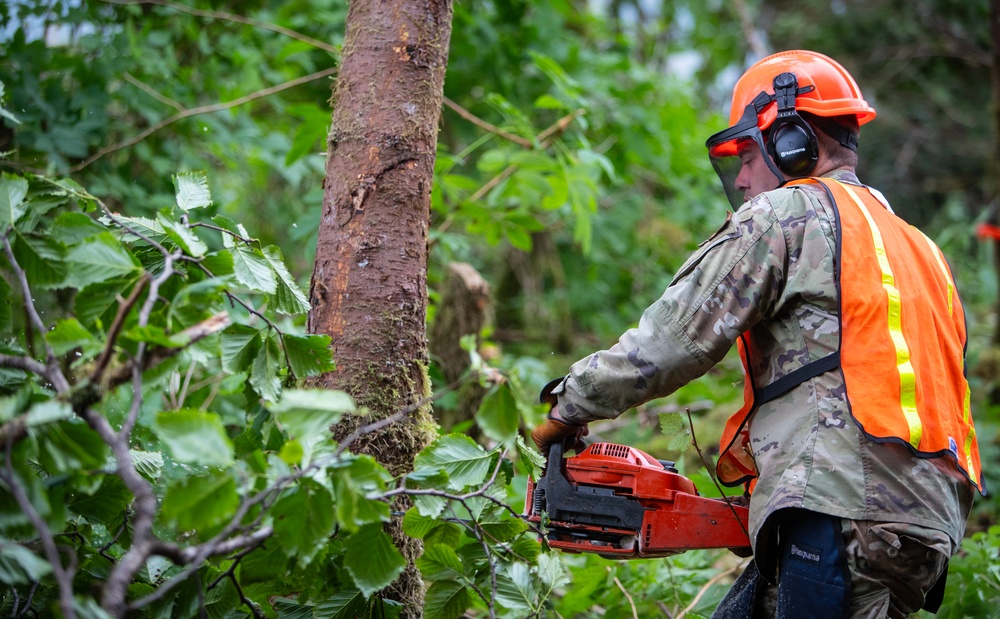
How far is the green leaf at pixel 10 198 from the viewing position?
68.1 inches

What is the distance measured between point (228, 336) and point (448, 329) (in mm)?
2682

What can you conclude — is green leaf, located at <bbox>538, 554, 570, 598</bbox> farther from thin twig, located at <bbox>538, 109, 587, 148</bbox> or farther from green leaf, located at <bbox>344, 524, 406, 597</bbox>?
thin twig, located at <bbox>538, 109, 587, 148</bbox>

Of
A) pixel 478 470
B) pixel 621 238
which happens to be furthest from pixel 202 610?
pixel 621 238

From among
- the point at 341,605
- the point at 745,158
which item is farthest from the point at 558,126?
the point at 341,605

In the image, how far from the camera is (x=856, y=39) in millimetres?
11820

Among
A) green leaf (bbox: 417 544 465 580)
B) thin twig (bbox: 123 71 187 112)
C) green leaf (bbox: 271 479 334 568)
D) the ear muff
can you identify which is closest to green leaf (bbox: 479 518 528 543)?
green leaf (bbox: 417 544 465 580)

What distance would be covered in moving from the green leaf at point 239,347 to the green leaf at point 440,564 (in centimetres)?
74

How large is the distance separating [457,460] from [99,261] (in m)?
1.02

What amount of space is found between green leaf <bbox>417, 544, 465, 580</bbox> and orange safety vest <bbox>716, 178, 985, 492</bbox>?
3.16 ft

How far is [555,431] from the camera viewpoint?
7.70 ft

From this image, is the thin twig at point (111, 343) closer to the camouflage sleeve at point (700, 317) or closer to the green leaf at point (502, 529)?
the green leaf at point (502, 529)

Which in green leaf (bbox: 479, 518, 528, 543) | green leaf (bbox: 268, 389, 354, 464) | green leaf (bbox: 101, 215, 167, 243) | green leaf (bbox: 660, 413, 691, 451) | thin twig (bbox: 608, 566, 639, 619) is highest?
green leaf (bbox: 101, 215, 167, 243)

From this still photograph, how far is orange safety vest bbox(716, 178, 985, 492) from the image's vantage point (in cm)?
198

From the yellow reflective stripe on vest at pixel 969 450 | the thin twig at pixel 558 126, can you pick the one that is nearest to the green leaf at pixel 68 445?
the yellow reflective stripe on vest at pixel 969 450
